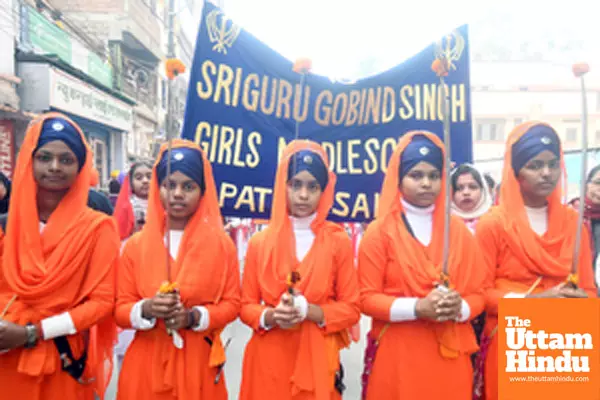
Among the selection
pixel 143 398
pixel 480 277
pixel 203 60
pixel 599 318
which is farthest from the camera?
pixel 203 60

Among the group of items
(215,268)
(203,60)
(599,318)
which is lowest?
(599,318)

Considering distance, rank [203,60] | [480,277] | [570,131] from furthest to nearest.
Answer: [570,131]
[203,60]
[480,277]

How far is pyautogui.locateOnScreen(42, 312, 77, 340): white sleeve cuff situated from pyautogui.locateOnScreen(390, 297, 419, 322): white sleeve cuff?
1385mm

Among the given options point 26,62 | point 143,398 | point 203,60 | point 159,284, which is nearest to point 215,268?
point 159,284

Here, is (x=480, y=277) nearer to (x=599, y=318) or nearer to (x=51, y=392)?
(x=599, y=318)

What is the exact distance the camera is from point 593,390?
197cm

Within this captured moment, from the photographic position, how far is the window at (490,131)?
2355 centimetres

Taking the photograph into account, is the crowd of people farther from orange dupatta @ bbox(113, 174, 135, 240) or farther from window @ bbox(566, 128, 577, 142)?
window @ bbox(566, 128, 577, 142)

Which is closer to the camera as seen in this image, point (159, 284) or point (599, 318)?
point (599, 318)

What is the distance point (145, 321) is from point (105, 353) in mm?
468

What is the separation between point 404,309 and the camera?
2121 mm

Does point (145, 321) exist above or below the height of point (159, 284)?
below

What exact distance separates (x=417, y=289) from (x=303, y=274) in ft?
1.74

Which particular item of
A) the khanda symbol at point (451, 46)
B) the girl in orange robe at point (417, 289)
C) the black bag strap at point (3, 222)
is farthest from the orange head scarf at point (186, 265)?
the khanda symbol at point (451, 46)
